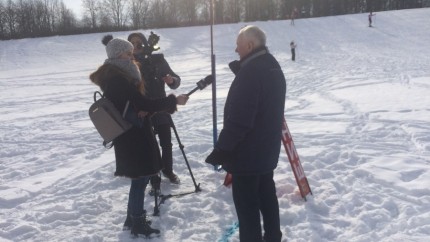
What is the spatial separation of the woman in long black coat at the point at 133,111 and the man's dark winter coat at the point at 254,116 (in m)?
0.85

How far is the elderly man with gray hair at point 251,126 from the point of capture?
3.09 meters

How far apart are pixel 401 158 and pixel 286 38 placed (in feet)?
105

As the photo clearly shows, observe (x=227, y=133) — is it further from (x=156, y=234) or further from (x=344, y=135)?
(x=344, y=135)

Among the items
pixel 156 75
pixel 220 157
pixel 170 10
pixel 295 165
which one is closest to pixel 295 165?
pixel 295 165

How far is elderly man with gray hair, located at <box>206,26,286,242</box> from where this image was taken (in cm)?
309

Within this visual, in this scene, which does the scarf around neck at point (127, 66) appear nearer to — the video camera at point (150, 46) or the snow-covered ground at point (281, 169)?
the video camera at point (150, 46)

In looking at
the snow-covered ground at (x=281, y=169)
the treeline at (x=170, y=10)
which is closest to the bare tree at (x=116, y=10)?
the treeline at (x=170, y=10)

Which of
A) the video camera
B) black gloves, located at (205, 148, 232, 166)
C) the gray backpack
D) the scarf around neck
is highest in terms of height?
the video camera

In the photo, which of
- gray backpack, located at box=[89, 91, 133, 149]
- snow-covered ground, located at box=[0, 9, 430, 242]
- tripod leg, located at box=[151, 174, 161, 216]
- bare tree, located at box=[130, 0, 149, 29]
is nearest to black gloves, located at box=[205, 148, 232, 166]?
gray backpack, located at box=[89, 91, 133, 149]

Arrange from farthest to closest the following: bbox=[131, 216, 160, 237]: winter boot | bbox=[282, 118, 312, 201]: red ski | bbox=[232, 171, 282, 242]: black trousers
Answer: bbox=[282, 118, 312, 201]: red ski → bbox=[131, 216, 160, 237]: winter boot → bbox=[232, 171, 282, 242]: black trousers

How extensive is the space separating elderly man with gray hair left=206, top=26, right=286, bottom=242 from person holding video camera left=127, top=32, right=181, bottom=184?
184cm

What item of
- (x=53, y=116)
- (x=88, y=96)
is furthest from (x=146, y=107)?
(x=88, y=96)

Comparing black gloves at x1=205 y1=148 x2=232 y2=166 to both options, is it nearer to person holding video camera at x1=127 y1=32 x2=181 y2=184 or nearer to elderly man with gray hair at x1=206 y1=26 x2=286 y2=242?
elderly man with gray hair at x1=206 y1=26 x2=286 y2=242

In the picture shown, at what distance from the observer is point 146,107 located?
3.64 metres
